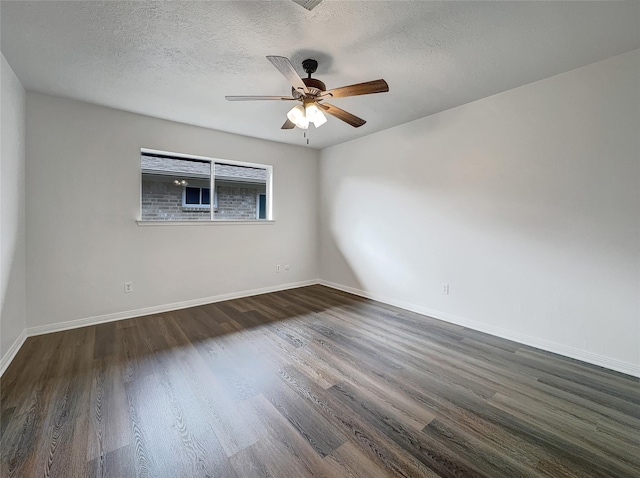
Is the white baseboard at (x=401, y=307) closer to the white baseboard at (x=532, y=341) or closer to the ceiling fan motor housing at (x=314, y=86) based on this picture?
the white baseboard at (x=532, y=341)

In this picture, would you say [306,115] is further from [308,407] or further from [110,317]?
[110,317]

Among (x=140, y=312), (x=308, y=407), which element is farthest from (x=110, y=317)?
(x=308, y=407)

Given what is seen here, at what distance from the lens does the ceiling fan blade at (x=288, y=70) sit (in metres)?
1.67

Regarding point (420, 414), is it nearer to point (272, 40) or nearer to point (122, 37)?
point (272, 40)

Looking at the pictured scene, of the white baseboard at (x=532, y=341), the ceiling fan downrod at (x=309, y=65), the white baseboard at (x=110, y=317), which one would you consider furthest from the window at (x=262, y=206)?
the ceiling fan downrod at (x=309, y=65)

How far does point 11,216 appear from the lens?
239cm

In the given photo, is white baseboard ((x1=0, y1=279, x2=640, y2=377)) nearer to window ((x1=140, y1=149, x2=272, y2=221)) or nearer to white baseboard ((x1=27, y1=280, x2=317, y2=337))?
white baseboard ((x1=27, y1=280, x2=317, y2=337))

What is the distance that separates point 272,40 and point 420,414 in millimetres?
2763

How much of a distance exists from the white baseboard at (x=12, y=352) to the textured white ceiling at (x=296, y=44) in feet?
7.92

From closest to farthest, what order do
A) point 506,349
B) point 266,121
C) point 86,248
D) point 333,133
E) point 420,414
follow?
point 420,414 < point 506,349 < point 86,248 < point 266,121 < point 333,133

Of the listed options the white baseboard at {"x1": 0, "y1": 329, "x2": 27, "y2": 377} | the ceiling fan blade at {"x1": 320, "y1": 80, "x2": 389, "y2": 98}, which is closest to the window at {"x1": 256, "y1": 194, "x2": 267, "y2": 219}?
the ceiling fan blade at {"x1": 320, "y1": 80, "x2": 389, "y2": 98}

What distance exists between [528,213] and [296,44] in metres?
2.62

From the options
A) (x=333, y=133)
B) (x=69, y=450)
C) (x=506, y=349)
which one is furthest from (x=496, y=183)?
(x=69, y=450)

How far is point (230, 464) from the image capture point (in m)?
1.36
